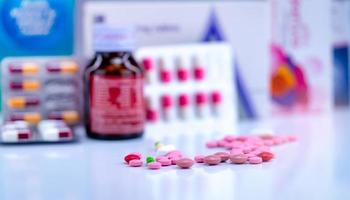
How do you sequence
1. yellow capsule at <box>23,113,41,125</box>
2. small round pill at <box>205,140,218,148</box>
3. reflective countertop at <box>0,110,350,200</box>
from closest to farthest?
reflective countertop at <box>0,110,350,200</box>
small round pill at <box>205,140,218,148</box>
yellow capsule at <box>23,113,41,125</box>

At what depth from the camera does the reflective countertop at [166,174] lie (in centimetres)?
55

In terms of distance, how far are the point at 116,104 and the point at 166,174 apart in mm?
193

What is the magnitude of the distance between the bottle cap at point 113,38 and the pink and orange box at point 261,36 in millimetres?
131

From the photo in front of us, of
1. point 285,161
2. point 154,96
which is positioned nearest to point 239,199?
point 285,161

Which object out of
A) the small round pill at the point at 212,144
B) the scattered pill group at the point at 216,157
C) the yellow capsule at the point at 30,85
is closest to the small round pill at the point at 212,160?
the scattered pill group at the point at 216,157

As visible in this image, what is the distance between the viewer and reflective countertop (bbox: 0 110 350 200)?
549 mm

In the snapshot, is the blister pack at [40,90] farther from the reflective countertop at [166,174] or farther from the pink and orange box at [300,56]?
the pink and orange box at [300,56]

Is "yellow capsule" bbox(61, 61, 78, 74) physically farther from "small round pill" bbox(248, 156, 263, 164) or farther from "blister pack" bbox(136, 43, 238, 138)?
"small round pill" bbox(248, 156, 263, 164)

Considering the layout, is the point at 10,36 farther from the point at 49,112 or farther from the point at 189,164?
the point at 189,164

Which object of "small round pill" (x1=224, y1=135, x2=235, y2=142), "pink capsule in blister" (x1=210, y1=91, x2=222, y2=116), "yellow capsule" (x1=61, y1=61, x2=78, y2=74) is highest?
"yellow capsule" (x1=61, y1=61, x2=78, y2=74)

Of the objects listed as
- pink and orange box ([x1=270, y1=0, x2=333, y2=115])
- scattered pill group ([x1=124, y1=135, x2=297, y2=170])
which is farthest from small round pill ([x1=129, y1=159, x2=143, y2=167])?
pink and orange box ([x1=270, y1=0, x2=333, y2=115])

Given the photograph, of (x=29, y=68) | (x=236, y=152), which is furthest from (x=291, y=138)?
(x=29, y=68)

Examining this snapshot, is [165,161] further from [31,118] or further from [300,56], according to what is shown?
[300,56]

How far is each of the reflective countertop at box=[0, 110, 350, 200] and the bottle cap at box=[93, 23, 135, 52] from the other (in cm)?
12
